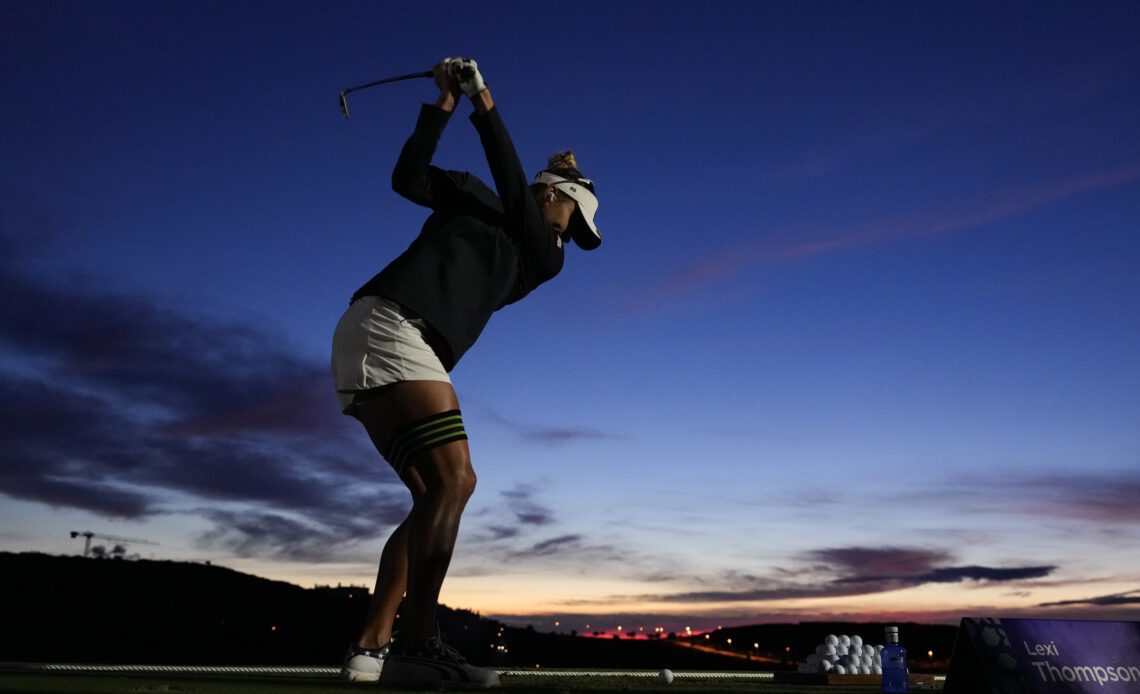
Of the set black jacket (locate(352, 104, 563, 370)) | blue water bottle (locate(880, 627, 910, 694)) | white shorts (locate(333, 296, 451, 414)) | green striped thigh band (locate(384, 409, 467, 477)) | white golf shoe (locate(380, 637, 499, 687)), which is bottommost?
white golf shoe (locate(380, 637, 499, 687))

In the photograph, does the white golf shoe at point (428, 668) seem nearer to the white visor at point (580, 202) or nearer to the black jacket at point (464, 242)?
the black jacket at point (464, 242)

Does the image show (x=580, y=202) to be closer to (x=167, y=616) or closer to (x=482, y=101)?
(x=482, y=101)

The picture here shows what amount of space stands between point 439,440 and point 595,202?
62.4 inches

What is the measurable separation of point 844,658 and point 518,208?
14.3ft

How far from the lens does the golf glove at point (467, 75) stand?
153 inches

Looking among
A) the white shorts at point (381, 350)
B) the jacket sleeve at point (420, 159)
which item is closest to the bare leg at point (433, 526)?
the white shorts at point (381, 350)

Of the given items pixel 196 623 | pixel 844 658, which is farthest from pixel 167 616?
pixel 844 658

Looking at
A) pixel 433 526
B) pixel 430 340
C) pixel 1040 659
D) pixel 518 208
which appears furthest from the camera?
pixel 518 208

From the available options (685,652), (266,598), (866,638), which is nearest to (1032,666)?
(866,638)

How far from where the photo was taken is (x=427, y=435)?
362 centimetres

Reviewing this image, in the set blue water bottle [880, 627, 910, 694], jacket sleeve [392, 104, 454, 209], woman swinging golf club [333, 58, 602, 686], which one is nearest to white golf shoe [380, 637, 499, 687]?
woman swinging golf club [333, 58, 602, 686]

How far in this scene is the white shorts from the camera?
3.68 meters

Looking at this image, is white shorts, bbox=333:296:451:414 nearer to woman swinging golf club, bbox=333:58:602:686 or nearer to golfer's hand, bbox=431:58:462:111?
woman swinging golf club, bbox=333:58:602:686

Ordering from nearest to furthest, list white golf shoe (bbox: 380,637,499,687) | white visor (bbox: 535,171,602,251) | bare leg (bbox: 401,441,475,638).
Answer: white golf shoe (bbox: 380,637,499,687)
bare leg (bbox: 401,441,475,638)
white visor (bbox: 535,171,602,251)
